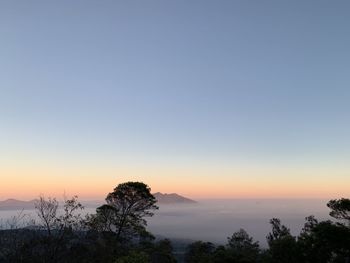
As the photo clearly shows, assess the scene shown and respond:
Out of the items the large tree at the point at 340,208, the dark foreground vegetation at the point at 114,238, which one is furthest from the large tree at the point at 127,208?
the large tree at the point at 340,208

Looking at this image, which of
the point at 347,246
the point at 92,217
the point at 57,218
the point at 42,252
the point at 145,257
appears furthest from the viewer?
the point at 92,217

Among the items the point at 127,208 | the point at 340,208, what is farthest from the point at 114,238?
the point at 340,208

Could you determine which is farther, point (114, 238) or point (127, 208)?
point (127, 208)

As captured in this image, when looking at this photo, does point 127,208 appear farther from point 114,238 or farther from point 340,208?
point 340,208

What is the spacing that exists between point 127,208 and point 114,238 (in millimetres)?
3942

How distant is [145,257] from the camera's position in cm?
2525

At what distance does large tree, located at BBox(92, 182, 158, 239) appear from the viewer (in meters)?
34.7

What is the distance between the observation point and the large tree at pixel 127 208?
114 feet

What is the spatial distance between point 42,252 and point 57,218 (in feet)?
5.61

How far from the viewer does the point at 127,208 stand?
116ft

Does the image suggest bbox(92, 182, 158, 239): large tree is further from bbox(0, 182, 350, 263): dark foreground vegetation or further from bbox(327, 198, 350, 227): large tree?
bbox(327, 198, 350, 227): large tree

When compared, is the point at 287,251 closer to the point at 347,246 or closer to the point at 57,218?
the point at 347,246

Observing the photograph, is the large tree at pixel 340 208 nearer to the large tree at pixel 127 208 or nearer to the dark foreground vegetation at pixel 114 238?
the dark foreground vegetation at pixel 114 238

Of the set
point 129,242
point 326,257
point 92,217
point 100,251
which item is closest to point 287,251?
point 326,257
